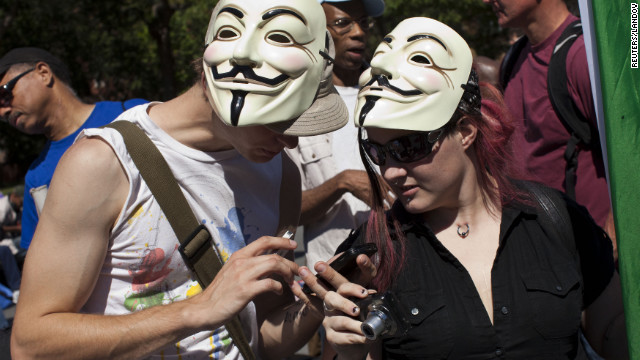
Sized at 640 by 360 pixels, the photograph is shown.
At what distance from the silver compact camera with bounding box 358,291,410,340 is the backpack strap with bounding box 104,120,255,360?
1.62 ft

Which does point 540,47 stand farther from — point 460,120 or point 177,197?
point 177,197

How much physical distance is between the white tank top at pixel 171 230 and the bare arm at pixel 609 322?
114cm

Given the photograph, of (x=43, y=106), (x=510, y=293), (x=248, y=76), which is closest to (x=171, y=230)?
(x=248, y=76)

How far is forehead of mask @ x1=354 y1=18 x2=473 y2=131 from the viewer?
2.03 metres

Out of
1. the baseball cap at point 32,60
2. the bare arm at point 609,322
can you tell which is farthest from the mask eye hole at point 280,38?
the baseball cap at point 32,60

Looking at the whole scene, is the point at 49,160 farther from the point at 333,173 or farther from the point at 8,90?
the point at 333,173

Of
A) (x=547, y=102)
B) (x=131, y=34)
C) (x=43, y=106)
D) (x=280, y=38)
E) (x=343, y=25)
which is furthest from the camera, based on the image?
(x=131, y=34)

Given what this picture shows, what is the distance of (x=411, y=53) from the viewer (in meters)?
2.07

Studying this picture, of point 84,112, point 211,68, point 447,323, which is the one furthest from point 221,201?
point 84,112

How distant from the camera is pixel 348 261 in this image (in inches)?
75.4

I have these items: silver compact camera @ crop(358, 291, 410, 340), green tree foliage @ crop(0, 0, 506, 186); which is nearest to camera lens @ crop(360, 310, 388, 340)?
silver compact camera @ crop(358, 291, 410, 340)

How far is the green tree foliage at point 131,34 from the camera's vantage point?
16578 mm

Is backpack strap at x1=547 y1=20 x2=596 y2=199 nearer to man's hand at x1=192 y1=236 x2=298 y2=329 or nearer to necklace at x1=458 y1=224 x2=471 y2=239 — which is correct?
necklace at x1=458 y1=224 x2=471 y2=239

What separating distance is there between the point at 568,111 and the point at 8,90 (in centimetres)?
319
